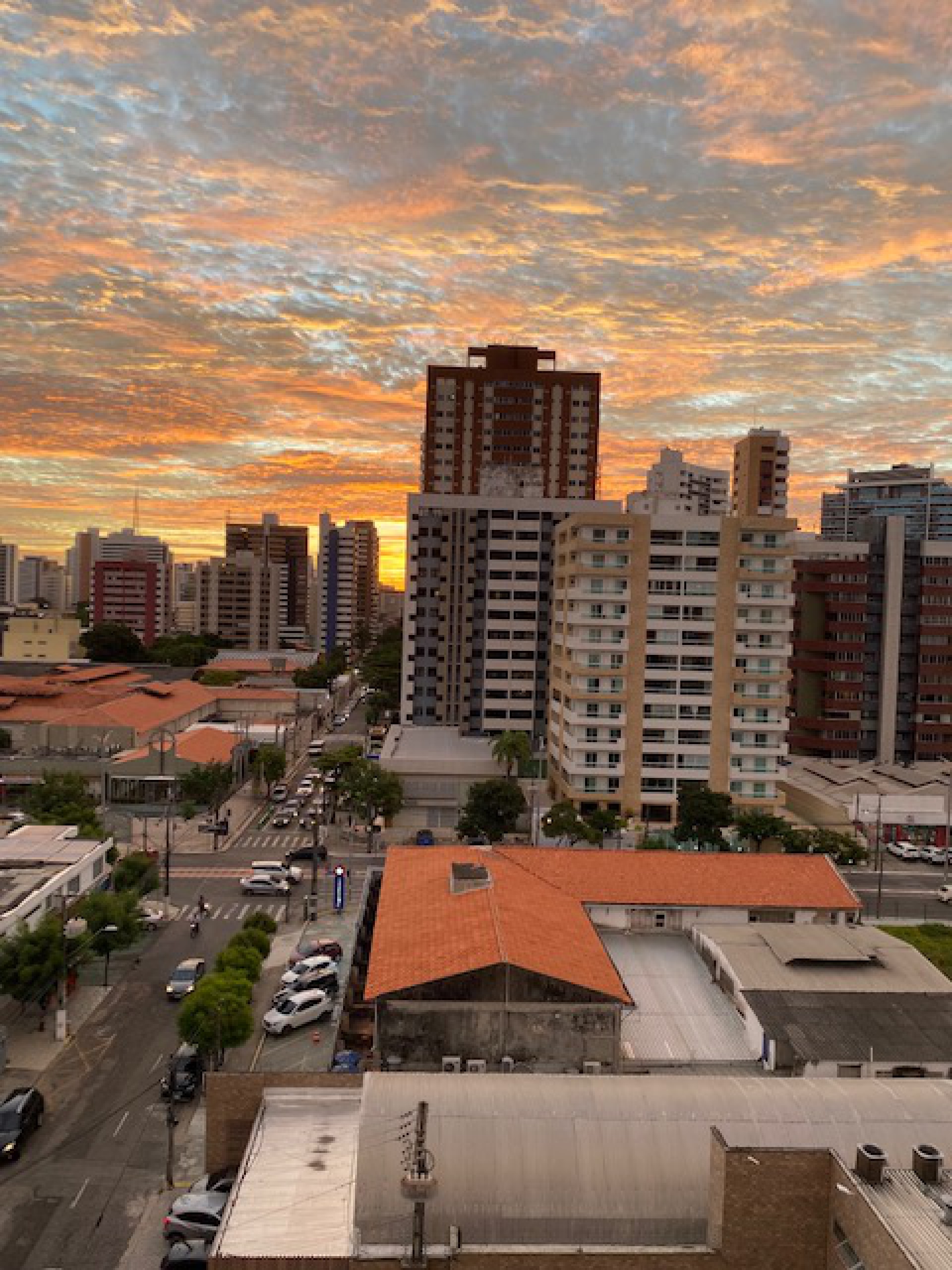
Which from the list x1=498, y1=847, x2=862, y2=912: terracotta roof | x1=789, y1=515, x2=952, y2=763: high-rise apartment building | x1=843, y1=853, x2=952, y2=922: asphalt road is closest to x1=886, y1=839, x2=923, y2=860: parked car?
x1=843, y1=853, x2=952, y2=922: asphalt road

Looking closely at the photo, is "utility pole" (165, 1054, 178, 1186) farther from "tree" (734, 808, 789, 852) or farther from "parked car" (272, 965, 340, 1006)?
"tree" (734, 808, 789, 852)

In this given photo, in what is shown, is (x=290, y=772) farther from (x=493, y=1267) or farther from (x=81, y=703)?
(x=493, y=1267)

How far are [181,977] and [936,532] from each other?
7499 inches

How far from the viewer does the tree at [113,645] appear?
16600 centimetres

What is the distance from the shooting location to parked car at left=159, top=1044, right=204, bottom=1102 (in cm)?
3547

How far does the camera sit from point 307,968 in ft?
148

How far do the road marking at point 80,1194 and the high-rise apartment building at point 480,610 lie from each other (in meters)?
72.2

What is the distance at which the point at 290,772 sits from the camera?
10150cm

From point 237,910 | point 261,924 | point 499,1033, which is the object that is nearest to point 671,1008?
point 499,1033

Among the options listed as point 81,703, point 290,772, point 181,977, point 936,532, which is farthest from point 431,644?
point 936,532

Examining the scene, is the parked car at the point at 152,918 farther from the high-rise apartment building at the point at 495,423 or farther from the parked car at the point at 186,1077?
the high-rise apartment building at the point at 495,423

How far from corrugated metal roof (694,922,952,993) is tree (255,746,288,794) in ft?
174

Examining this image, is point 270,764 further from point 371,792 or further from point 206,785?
point 371,792

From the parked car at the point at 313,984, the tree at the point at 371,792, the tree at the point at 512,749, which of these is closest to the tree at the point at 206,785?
the tree at the point at 371,792
